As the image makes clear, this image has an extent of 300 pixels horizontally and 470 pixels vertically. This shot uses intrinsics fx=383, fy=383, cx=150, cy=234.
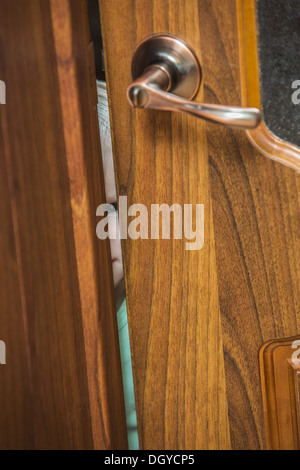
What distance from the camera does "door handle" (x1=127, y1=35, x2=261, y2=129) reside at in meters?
0.27

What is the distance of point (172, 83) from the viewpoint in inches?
11.8

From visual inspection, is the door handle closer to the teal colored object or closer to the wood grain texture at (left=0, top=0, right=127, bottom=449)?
the wood grain texture at (left=0, top=0, right=127, bottom=449)

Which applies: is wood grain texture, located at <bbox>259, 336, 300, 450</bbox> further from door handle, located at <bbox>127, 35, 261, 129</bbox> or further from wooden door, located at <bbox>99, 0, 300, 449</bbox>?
door handle, located at <bbox>127, 35, 261, 129</bbox>

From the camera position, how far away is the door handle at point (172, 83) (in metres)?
0.27

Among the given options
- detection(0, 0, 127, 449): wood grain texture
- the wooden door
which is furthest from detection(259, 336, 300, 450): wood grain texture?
detection(0, 0, 127, 449): wood grain texture

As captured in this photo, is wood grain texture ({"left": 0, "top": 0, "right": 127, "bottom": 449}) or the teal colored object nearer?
wood grain texture ({"left": 0, "top": 0, "right": 127, "bottom": 449})

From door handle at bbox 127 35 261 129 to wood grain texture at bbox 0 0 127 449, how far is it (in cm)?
5

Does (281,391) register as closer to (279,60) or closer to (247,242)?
(247,242)

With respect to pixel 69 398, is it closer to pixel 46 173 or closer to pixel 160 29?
pixel 46 173

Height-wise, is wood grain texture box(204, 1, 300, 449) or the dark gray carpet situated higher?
the dark gray carpet

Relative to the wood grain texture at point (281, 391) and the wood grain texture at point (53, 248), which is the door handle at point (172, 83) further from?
the wood grain texture at point (281, 391)

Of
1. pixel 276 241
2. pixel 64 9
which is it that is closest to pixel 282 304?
pixel 276 241

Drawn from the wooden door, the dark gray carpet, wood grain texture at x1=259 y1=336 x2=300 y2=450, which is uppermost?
the dark gray carpet

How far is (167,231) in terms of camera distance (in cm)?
33
